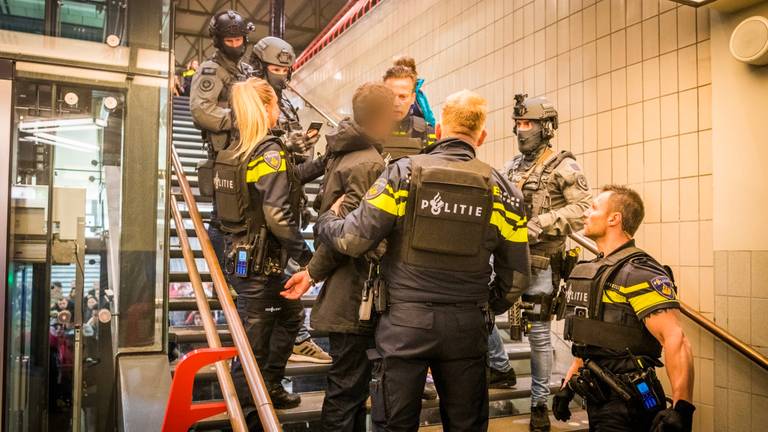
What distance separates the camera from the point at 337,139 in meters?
2.71

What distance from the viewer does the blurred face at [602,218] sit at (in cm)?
269

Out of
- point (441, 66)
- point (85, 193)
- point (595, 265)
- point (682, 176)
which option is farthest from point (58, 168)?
point (441, 66)

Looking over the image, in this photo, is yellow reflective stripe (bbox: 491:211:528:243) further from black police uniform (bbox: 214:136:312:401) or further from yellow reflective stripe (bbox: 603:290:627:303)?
black police uniform (bbox: 214:136:312:401)

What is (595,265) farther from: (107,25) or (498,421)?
(107,25)

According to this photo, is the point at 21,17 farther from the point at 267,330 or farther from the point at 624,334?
the point at 624,334

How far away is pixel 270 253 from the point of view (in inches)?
123

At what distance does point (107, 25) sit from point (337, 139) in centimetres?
154

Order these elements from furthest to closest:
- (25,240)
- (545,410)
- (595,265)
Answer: (545,410), (25,240), (595,265)

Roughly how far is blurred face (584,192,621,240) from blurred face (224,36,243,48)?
300 cm

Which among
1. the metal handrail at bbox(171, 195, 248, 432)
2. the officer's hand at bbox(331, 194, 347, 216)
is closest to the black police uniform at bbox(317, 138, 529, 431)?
the officer's hand at bbox(331, 194, 347, 216)

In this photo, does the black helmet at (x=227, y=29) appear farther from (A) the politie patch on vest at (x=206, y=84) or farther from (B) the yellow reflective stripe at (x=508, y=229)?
(B) the yellow reflective stripe at (x=508, y=229)

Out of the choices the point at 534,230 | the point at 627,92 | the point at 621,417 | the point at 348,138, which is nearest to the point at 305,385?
the point at 534,230

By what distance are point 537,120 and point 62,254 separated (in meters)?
2.79

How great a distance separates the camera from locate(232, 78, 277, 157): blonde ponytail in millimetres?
3094
